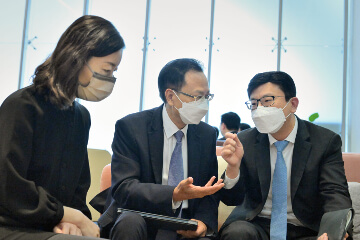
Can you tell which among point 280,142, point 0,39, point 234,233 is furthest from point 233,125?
point 0,39

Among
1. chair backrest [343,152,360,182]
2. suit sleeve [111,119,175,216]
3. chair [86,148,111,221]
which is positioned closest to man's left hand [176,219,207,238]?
suit sleeve [111,119,175,216]

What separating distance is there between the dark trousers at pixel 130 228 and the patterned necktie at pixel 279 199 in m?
0.71

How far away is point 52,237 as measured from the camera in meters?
1.37

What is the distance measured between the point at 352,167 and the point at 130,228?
5.78 ft

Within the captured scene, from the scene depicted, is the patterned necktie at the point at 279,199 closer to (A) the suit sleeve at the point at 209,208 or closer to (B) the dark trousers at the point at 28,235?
(A) the suit sleeve at the point at 209,208

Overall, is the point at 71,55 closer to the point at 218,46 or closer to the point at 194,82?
the point at 194,82

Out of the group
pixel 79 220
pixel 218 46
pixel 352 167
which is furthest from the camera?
pixel 218 46

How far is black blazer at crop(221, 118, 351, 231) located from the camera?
7.45ft

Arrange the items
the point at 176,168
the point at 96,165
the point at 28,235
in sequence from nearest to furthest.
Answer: the point at 28,235
the point at 176,168
the point at 96,165

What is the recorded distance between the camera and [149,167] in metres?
2.28

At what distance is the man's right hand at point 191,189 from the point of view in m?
1.90

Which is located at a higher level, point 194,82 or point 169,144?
point 194,82

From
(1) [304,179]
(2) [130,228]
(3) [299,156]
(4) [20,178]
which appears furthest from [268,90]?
(4) [20,178]

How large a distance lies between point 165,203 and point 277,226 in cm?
62
